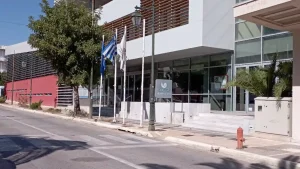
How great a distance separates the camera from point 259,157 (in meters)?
11.5

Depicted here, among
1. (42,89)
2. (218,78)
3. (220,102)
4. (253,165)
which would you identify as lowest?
(253,165)

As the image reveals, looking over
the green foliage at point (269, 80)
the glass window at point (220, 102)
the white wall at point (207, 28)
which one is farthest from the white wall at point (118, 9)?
the green foliage at point (269, 80)

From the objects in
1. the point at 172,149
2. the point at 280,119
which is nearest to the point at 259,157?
the point at 172,149

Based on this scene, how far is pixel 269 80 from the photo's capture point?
16609mm

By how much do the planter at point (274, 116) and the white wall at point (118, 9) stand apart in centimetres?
1721

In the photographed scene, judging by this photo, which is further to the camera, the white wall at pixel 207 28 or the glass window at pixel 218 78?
the glass window at pixel 218 78

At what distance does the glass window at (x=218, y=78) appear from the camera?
2465cm

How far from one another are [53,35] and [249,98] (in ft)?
48.8

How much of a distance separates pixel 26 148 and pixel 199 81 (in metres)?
16.7

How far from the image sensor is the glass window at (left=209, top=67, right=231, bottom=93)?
80.9 ft

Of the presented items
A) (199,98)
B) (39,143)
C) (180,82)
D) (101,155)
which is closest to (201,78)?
(199,98)

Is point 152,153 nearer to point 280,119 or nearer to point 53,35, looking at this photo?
point 280,119

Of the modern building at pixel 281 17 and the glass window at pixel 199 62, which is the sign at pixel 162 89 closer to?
the glass window at pixel 199 62

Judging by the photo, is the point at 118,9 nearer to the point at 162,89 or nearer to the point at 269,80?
the point at 162,89
